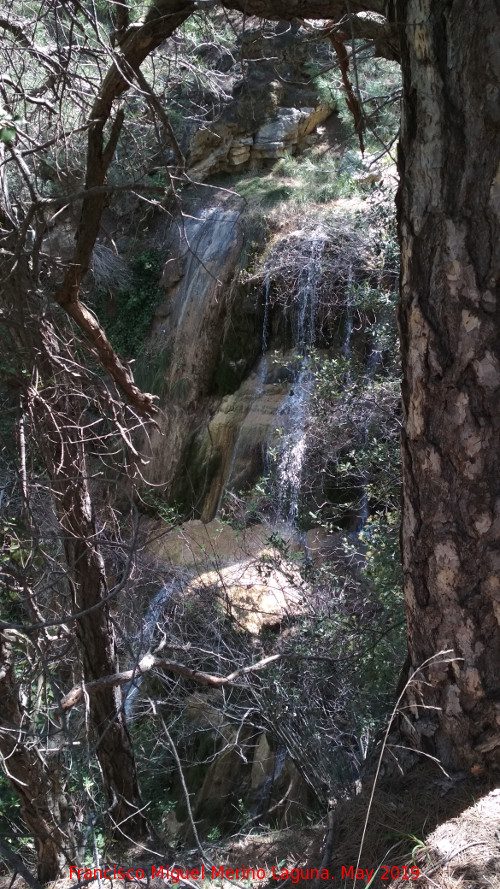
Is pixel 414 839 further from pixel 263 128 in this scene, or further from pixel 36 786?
pixel 263 128

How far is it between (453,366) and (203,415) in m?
9.35

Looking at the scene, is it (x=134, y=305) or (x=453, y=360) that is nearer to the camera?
(x=453, y=360)

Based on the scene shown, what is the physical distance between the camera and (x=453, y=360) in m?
2.05

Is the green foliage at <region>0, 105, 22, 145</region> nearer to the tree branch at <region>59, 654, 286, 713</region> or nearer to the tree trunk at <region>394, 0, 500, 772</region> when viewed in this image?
the tree trunk at <region>394, 0, 500, 772</region>

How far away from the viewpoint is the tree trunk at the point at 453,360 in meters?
1.98

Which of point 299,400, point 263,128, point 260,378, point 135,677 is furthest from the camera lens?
point 263,128

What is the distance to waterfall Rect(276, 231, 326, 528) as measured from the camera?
839 centimetres

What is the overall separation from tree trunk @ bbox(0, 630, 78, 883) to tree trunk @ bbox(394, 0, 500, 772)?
193 cm

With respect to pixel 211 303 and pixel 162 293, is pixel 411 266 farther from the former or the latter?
pixel 162 293

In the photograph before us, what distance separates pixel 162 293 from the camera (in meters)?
12.5

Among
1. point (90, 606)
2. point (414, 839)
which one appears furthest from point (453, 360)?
point (90, 606)

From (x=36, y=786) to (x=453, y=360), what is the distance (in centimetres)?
284

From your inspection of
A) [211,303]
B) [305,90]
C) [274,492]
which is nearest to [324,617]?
[274,492]

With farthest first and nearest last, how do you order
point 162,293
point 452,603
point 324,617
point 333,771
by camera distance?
point 162,293 → point 324,617 → point 333,771 → point 452,603
